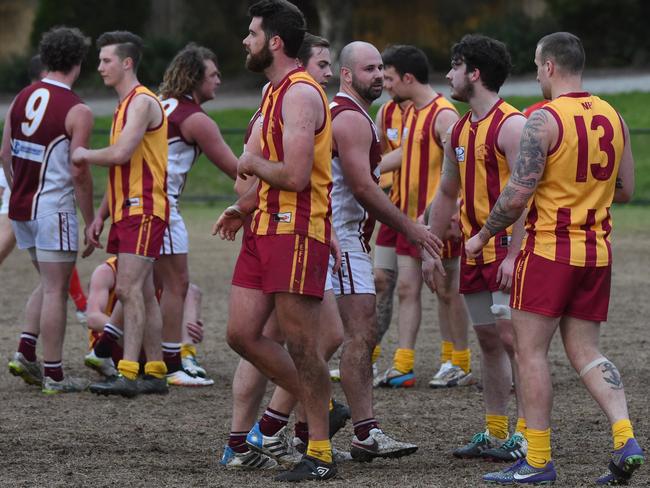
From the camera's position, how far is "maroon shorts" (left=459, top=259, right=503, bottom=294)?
6633mm

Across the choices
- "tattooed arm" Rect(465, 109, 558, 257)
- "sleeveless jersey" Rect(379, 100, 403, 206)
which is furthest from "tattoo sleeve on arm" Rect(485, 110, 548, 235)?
"sleeveless jersey" Rect(379, 100, 403, 206)

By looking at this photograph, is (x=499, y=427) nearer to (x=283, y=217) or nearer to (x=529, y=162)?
(x=529, y=162)

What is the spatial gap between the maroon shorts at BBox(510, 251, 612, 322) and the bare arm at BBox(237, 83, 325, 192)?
1116 millimetres

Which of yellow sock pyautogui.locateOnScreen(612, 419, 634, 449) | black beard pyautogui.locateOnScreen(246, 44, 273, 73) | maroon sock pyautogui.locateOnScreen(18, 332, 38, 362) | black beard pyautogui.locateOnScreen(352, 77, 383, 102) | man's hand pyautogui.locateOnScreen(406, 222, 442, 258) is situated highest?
black beard pyautogui.locateOnScreen(246, 44, 273, 73)

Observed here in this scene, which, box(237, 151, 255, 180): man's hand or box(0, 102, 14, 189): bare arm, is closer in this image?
box(237, 151, 255, 180): man's hand

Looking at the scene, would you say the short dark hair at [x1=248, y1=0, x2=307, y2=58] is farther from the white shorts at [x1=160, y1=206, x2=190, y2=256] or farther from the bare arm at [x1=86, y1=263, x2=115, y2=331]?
the bare arm at [x1=86, y1=263, x2=115, y2=331]

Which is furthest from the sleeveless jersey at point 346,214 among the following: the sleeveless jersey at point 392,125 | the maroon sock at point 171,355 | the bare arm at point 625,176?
the sleeveless jersey at point 392,125

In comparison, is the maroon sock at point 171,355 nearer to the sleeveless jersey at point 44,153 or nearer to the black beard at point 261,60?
the sleeveless jersey at point 44,153

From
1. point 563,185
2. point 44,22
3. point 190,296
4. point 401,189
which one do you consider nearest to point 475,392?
point 401,189

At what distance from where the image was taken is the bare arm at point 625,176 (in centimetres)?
601

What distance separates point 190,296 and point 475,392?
2.46 m

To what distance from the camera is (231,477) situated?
608 centimetres

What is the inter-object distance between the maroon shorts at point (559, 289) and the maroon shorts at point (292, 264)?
3.04 ft

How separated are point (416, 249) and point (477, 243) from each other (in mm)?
2920
